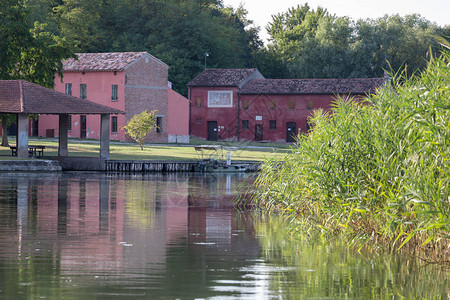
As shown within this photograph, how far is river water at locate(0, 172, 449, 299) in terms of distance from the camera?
9.99 m

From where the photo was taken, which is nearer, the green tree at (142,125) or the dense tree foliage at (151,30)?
the green tree at (142,125)

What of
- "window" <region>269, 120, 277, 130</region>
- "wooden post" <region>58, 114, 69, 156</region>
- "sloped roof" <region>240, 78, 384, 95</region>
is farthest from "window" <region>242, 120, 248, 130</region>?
"wooden post" <region>58, 114, 69, 156</region>

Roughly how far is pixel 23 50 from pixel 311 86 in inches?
1169

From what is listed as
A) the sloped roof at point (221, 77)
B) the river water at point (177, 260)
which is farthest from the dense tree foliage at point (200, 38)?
the river water at point (177, 260)

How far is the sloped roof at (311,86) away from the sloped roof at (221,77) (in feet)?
2.75

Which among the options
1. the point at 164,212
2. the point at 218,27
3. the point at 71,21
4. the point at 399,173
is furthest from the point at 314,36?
the point at 399,173

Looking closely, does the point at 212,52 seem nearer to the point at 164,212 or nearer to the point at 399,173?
the point at 164,212

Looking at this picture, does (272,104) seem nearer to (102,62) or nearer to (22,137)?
(102,62)

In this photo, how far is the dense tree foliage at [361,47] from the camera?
2911 inches

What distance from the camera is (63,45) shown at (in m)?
45.5

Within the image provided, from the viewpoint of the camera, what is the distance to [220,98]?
68875mm

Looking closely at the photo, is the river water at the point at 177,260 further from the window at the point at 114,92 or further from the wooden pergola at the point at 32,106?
the window at the point at 114,92

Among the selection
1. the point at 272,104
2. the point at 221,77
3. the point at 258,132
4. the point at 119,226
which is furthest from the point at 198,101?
the point at 119,226

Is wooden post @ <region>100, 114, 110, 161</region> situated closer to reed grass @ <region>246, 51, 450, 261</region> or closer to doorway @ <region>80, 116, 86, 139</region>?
reed grass @ <region>246, 51, 450, 261</region>
